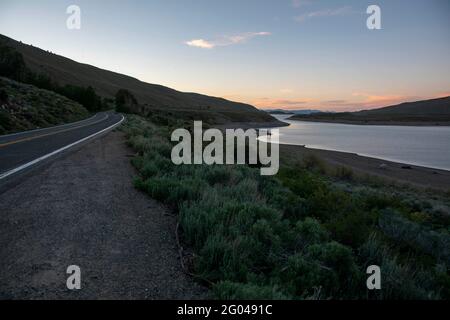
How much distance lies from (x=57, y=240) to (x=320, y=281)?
3475 millimetres

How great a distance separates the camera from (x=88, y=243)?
4051 millimetres

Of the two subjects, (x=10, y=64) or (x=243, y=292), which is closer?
(x=243, y=292)

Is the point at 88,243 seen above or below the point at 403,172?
above

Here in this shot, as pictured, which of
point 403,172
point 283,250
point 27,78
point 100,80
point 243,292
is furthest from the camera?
point 100,80

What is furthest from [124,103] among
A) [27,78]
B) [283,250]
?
[283,250]

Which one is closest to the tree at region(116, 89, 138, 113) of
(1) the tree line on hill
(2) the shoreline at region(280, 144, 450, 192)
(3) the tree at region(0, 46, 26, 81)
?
(1) the tree line on hill

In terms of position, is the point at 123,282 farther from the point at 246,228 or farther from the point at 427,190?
the point at 427,190

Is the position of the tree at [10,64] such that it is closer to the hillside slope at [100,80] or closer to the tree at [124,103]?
the tree at [124,103]

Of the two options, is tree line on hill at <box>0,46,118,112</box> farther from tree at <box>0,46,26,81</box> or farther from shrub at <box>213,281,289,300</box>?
shrub at <box>213,281,289,300</box>

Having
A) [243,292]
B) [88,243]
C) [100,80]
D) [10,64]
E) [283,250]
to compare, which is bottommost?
[283,250]

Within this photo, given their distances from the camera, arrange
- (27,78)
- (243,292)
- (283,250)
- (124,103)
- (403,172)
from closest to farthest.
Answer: (243,292)
(283,250)
(403,172)
(27,78)
(124,103)

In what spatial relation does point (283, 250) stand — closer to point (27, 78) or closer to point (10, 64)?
point (10, 64)

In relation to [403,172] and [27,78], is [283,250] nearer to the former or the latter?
[403,172]

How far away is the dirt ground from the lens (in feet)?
10.4
